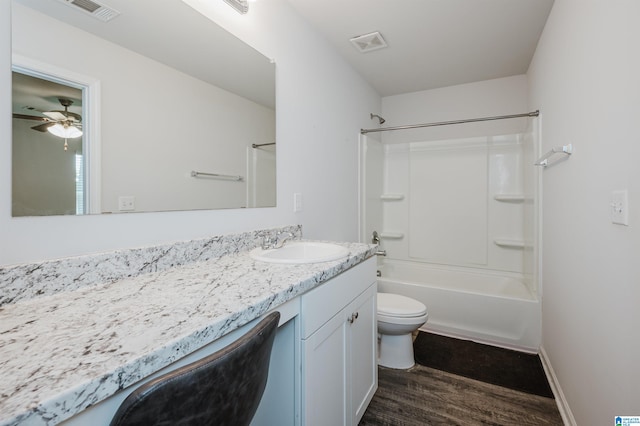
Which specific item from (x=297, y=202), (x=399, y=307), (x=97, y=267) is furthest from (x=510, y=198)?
(x=97, y=267)

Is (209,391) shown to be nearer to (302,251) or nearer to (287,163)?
(302,251)

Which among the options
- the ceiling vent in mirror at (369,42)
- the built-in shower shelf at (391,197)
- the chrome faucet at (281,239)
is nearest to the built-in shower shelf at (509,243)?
the built-in shower shelf at (391,197)

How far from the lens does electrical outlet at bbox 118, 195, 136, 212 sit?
1003 mm

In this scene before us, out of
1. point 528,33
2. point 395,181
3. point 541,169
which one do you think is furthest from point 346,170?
point 528,33

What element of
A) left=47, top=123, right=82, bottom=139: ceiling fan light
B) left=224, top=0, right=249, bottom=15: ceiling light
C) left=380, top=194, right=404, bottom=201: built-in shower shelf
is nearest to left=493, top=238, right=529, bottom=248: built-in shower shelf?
left=380, top=194, right=404, bottom=201: built-in shower shelf

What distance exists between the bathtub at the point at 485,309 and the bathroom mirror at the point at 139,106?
170 centimetres

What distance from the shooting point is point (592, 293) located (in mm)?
1183

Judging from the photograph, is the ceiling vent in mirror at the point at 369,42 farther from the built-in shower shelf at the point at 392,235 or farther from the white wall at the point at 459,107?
the built-in shower shelf at the point at 392,235

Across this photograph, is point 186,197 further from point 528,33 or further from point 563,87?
point 528,33

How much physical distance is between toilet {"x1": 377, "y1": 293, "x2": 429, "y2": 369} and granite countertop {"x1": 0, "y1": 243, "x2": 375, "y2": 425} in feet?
3.38

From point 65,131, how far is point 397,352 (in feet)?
6.78

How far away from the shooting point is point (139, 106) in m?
1.05

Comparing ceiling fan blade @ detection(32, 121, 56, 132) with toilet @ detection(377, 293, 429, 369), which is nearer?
ceiling fan blade @ detection(32, 121, 56, 132)

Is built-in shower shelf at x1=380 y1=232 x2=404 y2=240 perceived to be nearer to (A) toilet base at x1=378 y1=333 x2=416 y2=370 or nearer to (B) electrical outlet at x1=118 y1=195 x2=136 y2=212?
(A) toilet base at x1=378 y1=333 x2=416 y2=370
